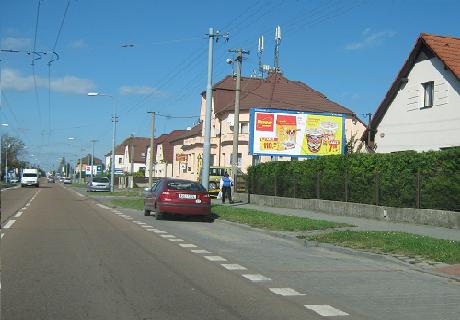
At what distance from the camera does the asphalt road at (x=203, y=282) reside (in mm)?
6594

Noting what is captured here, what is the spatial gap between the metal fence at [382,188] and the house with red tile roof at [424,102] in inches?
207

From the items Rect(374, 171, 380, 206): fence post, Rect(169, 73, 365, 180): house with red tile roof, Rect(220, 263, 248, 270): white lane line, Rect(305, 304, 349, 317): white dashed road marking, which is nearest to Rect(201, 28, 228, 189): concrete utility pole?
Rect(374, 171, 380, 206): fence post

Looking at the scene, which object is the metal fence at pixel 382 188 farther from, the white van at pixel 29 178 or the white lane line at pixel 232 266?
the white van at pixel 29 178

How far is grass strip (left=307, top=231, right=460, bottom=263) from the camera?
35.8ft

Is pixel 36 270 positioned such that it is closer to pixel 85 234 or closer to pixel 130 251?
pixel 130 251

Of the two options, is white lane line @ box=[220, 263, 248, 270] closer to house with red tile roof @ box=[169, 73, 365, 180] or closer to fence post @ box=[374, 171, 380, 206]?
fence post @ box=[374, 171, 380, 206]

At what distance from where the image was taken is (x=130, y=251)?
451 inches

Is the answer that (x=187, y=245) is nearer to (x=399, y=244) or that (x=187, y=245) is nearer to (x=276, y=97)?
(x=399, y=244)

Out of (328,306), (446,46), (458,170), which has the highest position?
(446,46)

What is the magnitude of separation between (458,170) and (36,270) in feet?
40.4

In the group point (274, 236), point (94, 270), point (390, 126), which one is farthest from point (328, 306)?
point (390, 126)

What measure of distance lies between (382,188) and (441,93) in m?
7.61

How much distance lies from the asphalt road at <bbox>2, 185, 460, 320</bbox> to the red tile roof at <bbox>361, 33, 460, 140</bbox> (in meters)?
14.5

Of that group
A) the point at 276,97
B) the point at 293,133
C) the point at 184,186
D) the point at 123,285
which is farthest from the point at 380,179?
the point at 276,97
